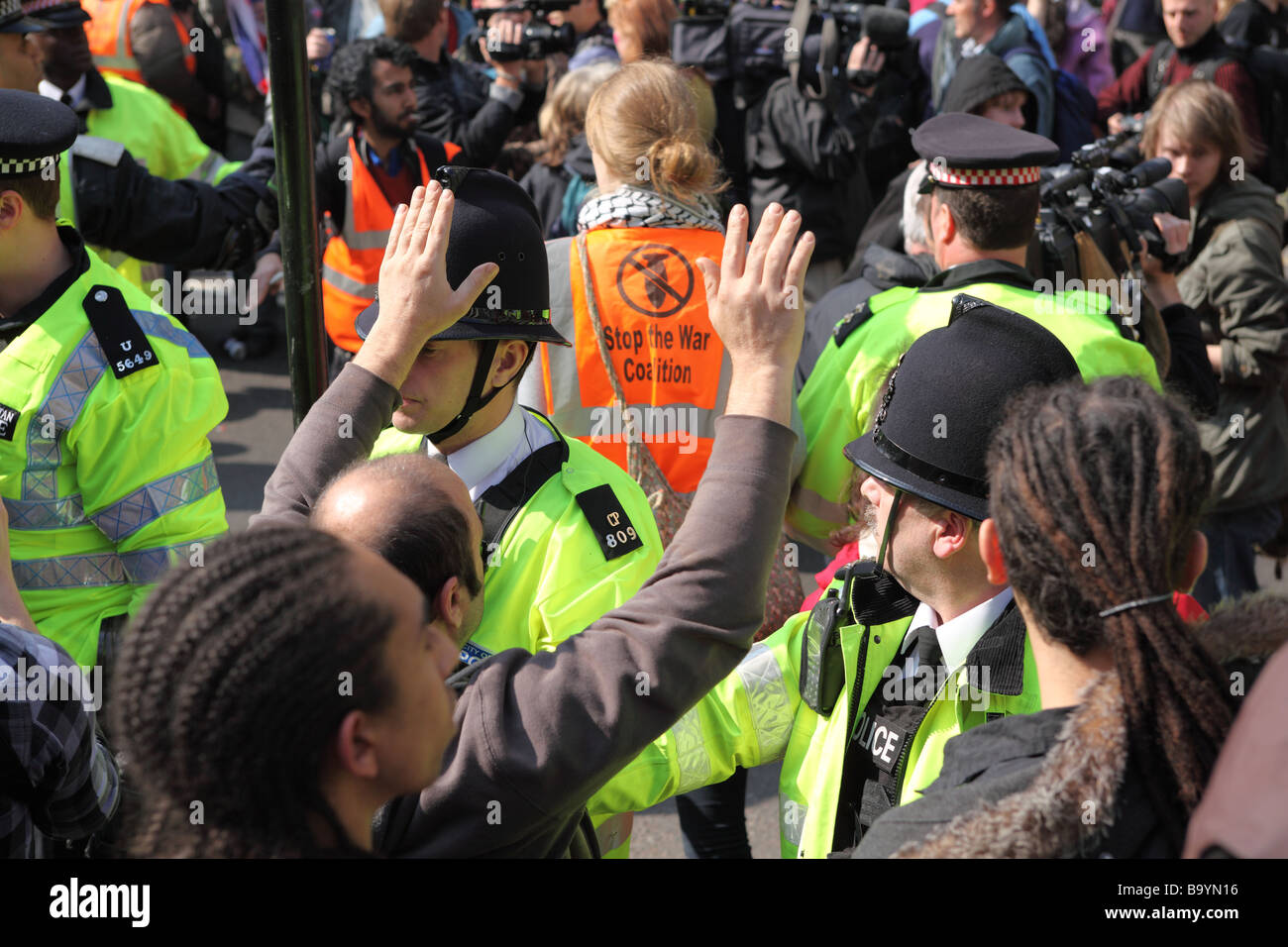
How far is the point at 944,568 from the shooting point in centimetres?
195

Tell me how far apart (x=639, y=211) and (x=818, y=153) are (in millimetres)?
2996

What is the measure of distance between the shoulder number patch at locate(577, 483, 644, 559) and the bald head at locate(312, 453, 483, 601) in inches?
16.0

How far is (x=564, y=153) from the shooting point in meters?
5.51

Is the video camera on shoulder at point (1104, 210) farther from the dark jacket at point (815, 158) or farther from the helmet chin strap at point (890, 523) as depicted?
the dark jacket at point (815, 158)

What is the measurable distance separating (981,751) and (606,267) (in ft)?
7.10

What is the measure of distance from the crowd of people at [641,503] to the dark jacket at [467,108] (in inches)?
25.4

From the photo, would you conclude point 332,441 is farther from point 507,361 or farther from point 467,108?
point 467,108

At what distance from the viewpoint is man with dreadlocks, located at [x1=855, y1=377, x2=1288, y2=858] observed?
128 cm

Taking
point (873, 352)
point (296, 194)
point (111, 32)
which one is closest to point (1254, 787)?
point (296, 194)

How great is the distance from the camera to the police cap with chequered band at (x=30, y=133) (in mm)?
2662

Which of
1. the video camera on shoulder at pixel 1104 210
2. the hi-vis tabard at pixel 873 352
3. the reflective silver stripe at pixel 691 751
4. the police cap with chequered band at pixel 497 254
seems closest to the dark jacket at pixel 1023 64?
the video camera on shoulder at pixel 1104 210

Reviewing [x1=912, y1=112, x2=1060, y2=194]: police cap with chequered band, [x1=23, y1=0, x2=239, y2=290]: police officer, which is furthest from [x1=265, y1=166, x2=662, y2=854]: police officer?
[x1=23, y1=0, x2=239, y2=290]: police officer
